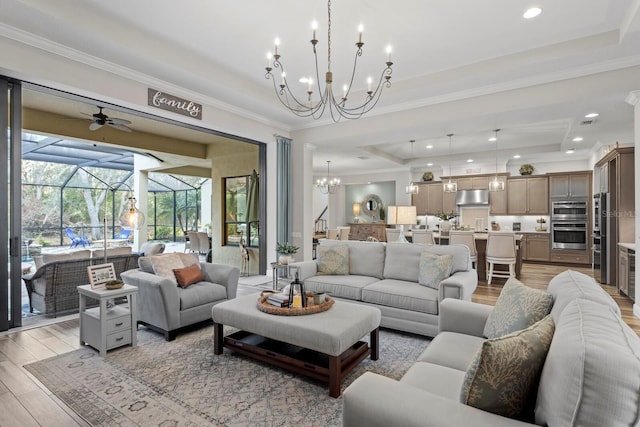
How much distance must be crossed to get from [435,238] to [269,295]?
515 centimetres

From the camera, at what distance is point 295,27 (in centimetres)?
350

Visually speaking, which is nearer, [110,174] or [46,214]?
[46,214]

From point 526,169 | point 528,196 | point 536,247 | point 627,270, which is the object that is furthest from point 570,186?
point 627,270

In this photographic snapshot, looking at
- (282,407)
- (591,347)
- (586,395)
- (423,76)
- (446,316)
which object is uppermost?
(423,76)

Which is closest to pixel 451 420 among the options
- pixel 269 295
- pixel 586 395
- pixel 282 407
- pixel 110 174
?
pixel 586 395

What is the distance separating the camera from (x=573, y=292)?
1644mm

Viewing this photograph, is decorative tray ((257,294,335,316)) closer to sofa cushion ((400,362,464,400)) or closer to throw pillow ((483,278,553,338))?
sofa cushion ((400,362,464,400))

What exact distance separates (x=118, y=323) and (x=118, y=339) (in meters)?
0.15

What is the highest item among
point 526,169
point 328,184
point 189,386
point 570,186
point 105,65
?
point 105,65

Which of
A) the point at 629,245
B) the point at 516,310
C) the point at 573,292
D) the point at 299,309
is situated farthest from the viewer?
the point at 629,245

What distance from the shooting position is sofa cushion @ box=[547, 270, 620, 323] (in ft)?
5.12

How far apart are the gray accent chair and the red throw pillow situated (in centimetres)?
5

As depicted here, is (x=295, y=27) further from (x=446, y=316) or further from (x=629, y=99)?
(x=629, y=99)

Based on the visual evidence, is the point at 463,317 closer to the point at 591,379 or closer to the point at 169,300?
the point at 591,379
